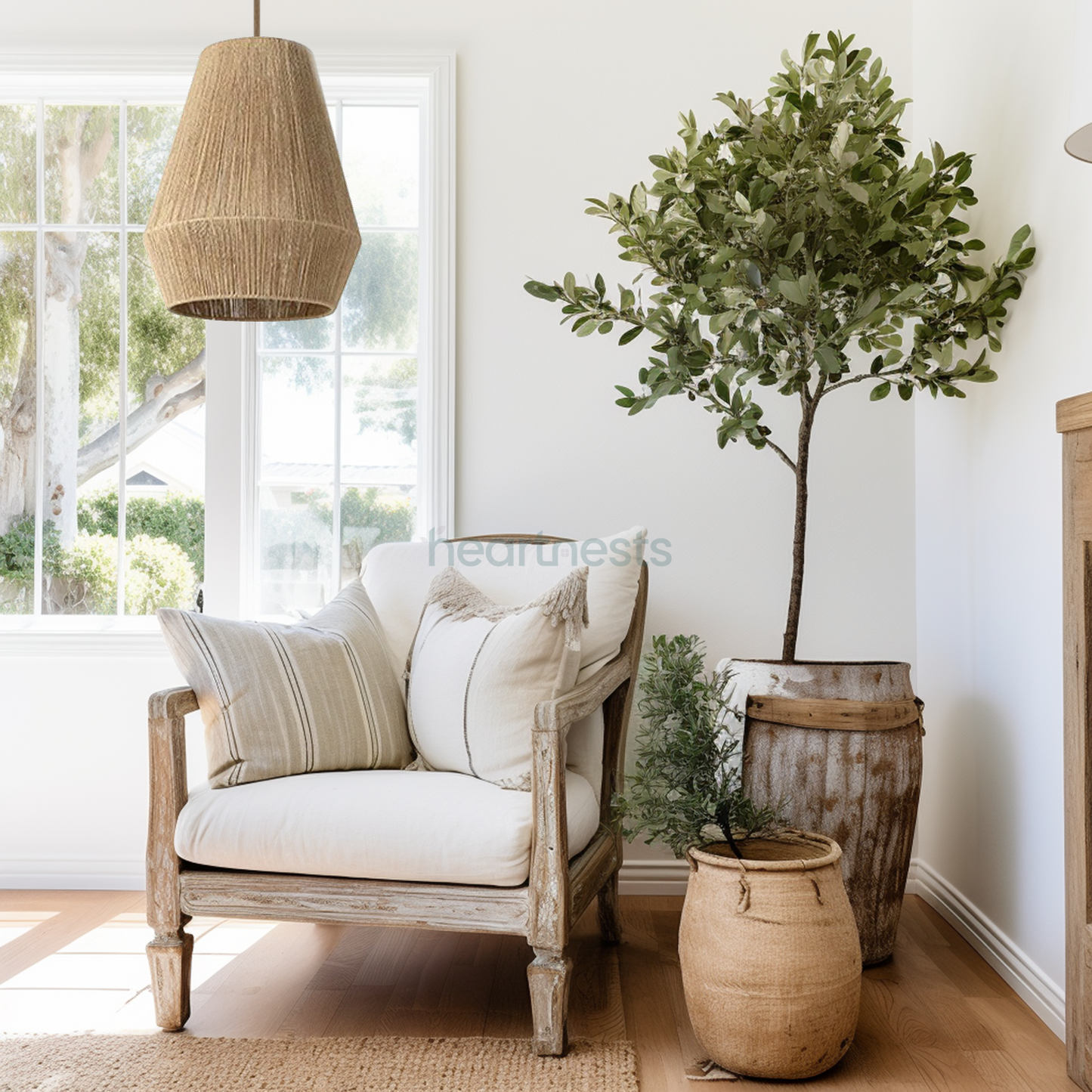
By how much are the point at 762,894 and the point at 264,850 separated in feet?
2.78

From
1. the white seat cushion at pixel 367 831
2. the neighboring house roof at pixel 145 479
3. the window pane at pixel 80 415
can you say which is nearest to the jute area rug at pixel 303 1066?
the white seat cushion at pixel 367 831

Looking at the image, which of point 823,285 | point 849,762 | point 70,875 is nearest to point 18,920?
point 70,875

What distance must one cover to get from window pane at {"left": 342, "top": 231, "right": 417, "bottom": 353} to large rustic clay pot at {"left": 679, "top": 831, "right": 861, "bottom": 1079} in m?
1.73

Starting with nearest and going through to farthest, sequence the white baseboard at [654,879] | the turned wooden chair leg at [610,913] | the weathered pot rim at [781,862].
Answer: the weathered pot rim at [781,862], the turned wooden chair leg at [610,913], the white baseboard at [654,879]

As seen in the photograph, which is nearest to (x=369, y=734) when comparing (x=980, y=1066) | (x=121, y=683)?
(x=121, y=683)

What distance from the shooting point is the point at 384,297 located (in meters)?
2.86

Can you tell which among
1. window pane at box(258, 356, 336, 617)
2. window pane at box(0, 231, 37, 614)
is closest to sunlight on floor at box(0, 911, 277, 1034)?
window pane at box(258, 356, 336, 617)

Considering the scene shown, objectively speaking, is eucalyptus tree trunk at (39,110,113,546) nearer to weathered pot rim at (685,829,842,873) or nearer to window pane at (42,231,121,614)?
window pane at (42,231,121,614)

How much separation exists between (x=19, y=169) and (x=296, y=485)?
119 cm

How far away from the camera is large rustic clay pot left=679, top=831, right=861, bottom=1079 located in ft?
5.33

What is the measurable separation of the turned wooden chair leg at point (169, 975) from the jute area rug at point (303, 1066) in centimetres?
3

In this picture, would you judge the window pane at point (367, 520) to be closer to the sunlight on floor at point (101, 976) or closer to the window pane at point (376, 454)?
the window pane at point (376, 454)

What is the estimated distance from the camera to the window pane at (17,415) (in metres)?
2.90

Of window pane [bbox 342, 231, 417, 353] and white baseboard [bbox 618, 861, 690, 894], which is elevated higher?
window pane [bbox 342, 231, 417, 353]
